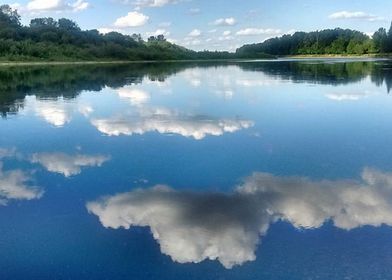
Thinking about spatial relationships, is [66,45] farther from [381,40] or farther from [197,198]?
[197,198]

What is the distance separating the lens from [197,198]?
827 cm

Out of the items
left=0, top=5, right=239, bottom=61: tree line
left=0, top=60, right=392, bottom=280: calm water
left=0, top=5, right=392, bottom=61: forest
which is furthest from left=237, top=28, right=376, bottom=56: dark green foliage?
left=0, top=60, right=392, bottom=280: calm water

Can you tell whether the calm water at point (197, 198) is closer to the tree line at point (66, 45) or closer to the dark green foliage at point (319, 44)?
the tree line at point (66, 45)

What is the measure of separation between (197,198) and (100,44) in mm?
112666

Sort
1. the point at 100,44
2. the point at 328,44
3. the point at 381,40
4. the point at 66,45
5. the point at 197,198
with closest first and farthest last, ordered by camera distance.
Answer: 1. the point at 197,198
2. the point at 66,45
3. the point at 381,40
4. the point at 100,44
5. the point at 328,44

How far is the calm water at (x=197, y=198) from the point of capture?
5.99 metres

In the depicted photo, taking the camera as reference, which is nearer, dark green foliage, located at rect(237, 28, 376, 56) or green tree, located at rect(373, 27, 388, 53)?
green tree, located at rect(373, 27, 388, 53)

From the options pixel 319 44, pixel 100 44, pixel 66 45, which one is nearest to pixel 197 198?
pixel 66 45

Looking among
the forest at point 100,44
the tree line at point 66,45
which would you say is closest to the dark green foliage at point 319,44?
the forest at point 100,44

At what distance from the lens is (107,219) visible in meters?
7.51

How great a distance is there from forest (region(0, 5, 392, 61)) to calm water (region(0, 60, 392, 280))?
3000 inches

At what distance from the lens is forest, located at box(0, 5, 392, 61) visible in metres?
93.2

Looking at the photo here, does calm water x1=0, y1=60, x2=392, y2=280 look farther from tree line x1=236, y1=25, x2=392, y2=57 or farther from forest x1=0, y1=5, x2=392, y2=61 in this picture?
tree line x1=236, y1=25, x2=392, y2=57

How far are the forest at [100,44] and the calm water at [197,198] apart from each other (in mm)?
76200
